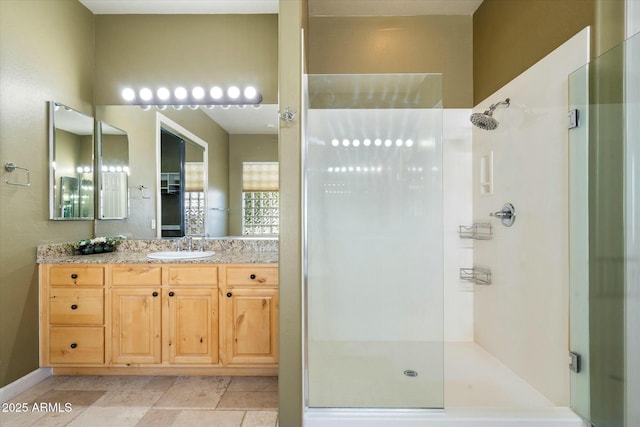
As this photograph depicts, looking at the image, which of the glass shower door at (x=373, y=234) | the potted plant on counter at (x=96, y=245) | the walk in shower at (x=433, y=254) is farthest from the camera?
the potted plant on counter at (x=96, y=245)

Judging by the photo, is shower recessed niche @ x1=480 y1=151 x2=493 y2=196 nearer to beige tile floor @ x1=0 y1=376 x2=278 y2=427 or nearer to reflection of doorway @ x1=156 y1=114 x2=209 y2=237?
beige tile floor @ x1=0 y1=376 x2=278 y2=427

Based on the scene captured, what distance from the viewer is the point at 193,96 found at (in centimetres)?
277

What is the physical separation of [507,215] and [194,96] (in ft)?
8.69

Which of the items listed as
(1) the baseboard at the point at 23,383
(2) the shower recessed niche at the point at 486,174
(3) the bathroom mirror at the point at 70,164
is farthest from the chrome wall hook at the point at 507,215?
(1) the baseboard at the point at 23,383

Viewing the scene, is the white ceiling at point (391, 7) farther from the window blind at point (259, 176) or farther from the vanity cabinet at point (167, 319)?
the vanity cabinet at point (167, 319)

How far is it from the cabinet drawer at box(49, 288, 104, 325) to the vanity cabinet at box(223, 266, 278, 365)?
2.99ft

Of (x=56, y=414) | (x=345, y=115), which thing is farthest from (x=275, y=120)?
(x=56, y=414)

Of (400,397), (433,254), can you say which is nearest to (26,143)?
(433,254)

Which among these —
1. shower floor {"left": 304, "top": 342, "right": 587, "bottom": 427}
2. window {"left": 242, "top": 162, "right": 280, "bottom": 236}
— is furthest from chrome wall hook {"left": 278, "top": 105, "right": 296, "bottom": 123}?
shower floor {"left": 304, "top": 342, "right": 587, "bottom": 427}

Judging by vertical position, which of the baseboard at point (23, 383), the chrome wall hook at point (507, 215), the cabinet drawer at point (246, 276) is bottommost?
the baseboard at point (23, 383)

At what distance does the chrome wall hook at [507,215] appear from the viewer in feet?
7.43

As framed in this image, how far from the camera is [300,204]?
170cm

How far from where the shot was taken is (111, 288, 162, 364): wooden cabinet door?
2301mm

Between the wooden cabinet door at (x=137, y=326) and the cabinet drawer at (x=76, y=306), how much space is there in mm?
119
